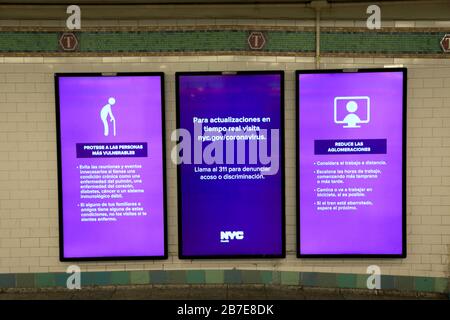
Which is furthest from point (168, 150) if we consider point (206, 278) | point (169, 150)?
point (206, 278)

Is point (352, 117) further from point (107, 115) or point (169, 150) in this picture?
point (107, 115)

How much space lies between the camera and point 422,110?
197 inches

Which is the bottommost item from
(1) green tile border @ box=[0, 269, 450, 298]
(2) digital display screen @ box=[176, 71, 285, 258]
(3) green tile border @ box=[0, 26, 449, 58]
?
(1) green tile border @ box=[0, 269, 450, 298]

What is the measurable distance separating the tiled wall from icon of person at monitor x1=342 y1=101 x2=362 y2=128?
45cm

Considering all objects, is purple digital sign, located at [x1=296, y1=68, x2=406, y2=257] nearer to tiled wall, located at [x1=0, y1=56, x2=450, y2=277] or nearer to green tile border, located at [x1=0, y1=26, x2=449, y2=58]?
tiled wall, located at [x1=0, y1=56, x2=450, y2=277]

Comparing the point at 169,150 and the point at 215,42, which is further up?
the point at 215,42

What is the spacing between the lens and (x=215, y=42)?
5.06 m

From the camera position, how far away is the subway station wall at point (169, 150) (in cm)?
500

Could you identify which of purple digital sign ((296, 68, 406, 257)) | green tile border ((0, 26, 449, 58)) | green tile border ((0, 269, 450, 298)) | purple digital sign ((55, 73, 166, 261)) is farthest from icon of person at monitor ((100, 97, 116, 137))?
purple digital sign ((296, 68, 406, 257))

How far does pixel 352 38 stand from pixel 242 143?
164cm

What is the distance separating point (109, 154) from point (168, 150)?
0.63 metres

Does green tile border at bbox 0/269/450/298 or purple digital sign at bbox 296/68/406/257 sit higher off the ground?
purple digital sign at bbox 296/68/406/257

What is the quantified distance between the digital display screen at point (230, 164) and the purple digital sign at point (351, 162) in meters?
0.29

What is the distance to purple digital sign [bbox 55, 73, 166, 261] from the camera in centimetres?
500
